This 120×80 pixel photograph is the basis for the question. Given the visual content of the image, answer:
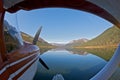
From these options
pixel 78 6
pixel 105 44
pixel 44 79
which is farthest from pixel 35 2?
pixel 105 44

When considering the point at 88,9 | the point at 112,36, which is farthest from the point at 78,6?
the point at 112,36

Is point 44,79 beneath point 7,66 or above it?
beneath

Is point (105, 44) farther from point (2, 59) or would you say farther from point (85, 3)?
point (2, 59)

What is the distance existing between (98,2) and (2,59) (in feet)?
16.5

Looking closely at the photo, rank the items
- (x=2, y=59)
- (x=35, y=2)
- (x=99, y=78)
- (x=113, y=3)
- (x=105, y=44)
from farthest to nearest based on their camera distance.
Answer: (x=105, y=44) → (x=35, y=2) → (x=99, y=78) → (x=113, y=3) → (x=2, y=59)

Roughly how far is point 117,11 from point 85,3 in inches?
71.1

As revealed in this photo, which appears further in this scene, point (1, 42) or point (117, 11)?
point (117, 11)

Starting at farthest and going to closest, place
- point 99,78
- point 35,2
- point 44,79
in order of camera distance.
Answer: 1. point 44,79
2. point 35,2
3. point 99,78

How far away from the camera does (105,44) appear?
263 ft

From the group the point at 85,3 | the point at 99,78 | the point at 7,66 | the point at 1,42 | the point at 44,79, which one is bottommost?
the point at 44,79

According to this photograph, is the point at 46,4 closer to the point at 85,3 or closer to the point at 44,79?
the point at 85,3

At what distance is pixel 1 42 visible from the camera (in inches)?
128

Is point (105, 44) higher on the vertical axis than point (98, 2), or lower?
lower

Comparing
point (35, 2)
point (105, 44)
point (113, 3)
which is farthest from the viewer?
point (105, 44)
